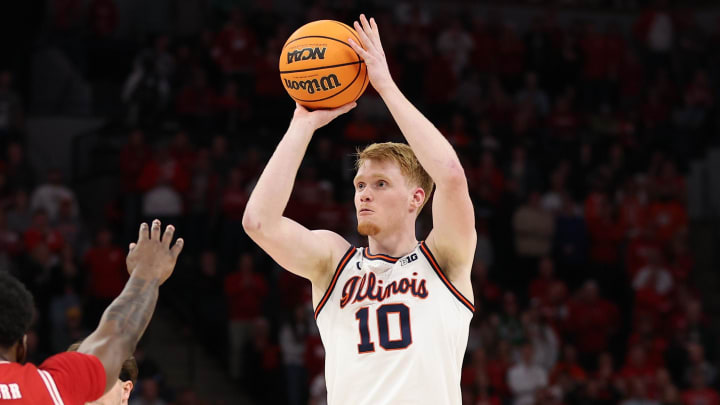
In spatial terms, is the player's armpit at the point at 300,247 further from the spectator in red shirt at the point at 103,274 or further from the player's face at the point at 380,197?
the spectator in red shirt at the point at 103,274

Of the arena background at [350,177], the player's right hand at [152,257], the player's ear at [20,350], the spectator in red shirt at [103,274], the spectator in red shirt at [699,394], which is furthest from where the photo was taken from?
the spectator in red shirt at [699,394]

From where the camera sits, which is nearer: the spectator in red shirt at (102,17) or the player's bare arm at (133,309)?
the player's bare arm at (133,309)

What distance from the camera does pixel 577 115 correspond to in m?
20.5

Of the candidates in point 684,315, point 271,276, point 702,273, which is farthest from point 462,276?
point 702,273

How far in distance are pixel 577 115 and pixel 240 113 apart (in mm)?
6773

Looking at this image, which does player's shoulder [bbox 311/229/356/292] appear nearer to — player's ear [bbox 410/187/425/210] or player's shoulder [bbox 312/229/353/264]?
player's shoulder [bbox 312/229/353/264]

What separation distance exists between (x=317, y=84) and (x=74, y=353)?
1.95m

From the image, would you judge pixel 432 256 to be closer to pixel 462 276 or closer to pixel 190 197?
pixel 462 276

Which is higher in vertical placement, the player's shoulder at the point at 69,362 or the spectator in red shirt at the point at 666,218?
the spectator in red shirt at the point at 666,218

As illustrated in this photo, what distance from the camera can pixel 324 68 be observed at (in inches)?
209

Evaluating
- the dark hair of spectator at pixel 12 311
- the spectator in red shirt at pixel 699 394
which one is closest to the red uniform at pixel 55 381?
the dark hair of spectator at pixel 12 311

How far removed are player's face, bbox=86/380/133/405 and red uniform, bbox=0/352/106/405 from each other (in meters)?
1.18

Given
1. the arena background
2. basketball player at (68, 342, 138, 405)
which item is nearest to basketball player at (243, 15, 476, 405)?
basketball player at (68, 342, 138, 405)

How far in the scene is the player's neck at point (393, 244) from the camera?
5531 mm
